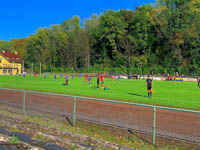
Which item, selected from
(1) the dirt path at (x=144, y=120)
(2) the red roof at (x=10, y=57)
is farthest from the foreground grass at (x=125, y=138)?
(2) the red roof at (x=10, y=57)

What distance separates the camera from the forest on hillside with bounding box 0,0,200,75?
211 feet

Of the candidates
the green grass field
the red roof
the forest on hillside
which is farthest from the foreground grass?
the red roof

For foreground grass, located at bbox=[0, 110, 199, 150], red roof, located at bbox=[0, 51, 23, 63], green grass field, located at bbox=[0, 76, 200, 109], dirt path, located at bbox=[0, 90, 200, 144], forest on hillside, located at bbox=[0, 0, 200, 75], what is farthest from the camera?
red roof, located at bbox=[0, 51, 23, 63]

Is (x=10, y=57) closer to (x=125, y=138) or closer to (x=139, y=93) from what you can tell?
(x=139, y=93)

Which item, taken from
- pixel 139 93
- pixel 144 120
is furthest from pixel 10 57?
pixel 144 120

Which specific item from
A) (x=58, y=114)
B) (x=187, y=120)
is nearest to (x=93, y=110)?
(x=58, y=114)

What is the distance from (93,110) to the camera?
12.8m

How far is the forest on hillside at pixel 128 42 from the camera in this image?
64.3 m

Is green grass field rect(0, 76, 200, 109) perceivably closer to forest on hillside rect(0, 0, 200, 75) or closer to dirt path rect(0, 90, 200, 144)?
dirt path rect(0, 90, 200, 144)

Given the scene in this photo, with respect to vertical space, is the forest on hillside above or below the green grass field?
above

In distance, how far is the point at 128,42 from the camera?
77875 mm

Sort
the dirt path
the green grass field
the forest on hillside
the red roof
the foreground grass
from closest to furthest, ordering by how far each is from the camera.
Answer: the foreground grass
the dirt path
the green grass field
the forest on hillside
the red roof

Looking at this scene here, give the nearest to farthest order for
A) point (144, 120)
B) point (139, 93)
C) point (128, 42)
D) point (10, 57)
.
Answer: point (144, 120)
point (139, 93)
point (128, 42)
point (10, 57)

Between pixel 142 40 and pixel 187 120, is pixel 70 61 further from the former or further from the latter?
pixel 187 120
